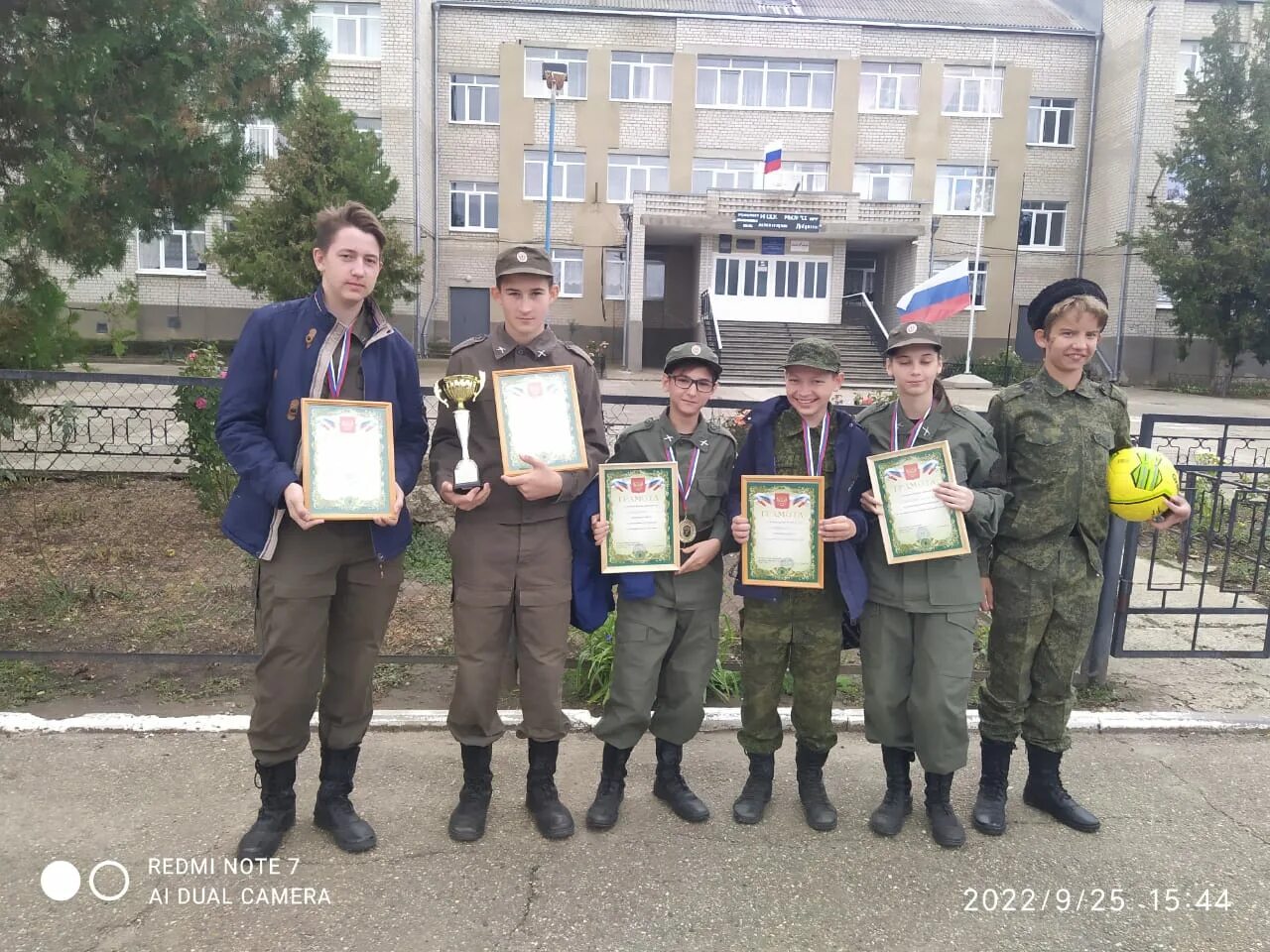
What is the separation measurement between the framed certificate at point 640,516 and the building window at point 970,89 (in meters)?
31.8

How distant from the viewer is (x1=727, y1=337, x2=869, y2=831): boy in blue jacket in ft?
10.2

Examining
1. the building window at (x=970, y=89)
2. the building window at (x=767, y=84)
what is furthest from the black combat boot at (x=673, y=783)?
the building window at (x=970, y=89)

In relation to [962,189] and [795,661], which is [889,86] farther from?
[795,661]

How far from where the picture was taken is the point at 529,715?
311 cm

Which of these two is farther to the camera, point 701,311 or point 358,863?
point 701,311

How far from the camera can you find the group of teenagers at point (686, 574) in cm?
287

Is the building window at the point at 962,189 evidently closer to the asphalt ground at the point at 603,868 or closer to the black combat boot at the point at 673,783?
the asphalt ground at the point at 603,868

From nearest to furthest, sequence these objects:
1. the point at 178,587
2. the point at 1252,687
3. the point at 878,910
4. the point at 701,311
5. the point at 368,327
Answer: the point at 878,910 → the point at 368,327 → the point at 1252,687 → the point at 178,587 → the point at 701,311

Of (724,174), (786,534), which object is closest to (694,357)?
(786,534)

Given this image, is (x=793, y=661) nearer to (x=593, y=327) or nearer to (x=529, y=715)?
(x=529, y=715)

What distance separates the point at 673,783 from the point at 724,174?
29214 millimetres

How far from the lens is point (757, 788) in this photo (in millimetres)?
3287

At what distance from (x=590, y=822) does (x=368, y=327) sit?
2007 millimetres

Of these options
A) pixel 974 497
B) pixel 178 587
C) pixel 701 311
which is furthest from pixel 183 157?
pixel 701 311
